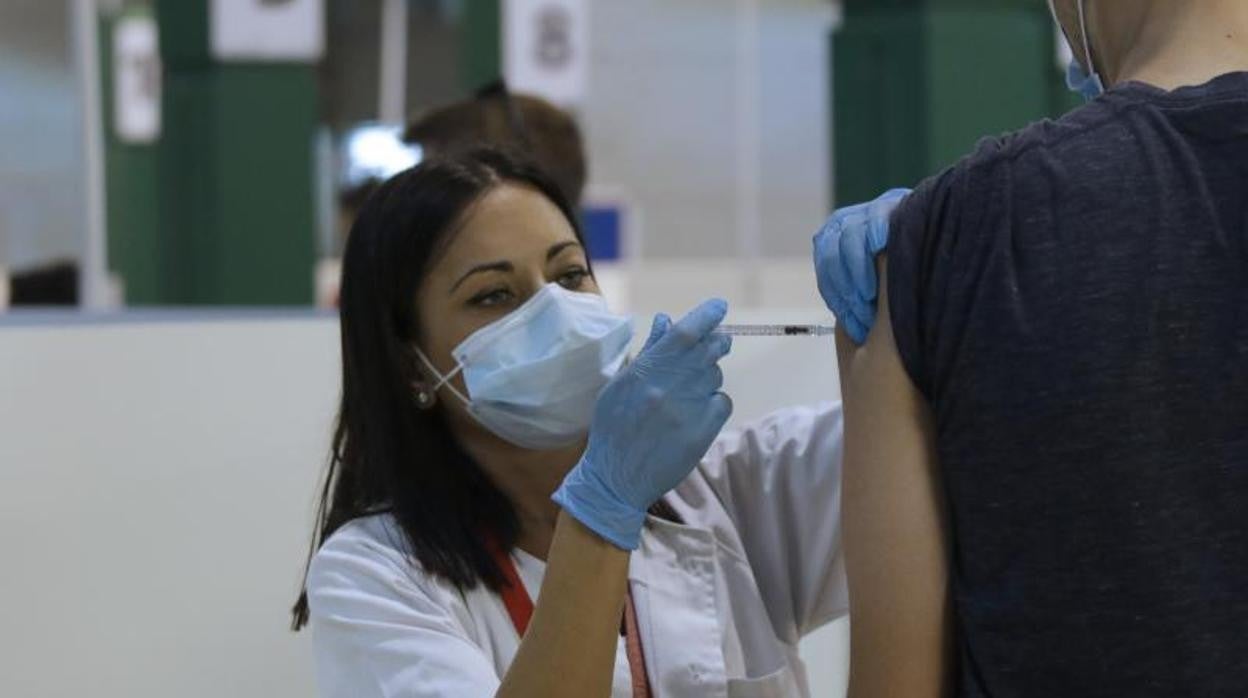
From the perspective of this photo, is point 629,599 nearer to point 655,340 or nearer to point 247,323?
point 655,340

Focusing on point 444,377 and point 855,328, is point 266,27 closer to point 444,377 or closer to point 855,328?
point 444,377

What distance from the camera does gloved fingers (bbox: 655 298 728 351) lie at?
1267mm

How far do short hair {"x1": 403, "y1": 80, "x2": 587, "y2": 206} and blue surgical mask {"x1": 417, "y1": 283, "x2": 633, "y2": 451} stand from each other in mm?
888

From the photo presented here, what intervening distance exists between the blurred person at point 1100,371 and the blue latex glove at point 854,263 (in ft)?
0.09

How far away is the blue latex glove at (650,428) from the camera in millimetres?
1274

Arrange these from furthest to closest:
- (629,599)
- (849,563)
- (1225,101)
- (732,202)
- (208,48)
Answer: (732,202), (208,48), (629,599), (849,563), (1225,101)

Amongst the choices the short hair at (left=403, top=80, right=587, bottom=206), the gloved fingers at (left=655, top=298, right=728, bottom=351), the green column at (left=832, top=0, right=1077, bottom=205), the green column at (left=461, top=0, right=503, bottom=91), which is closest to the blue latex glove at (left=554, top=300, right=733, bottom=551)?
the gloved fingers at (left=655, top=298, right=728, bottom=351)

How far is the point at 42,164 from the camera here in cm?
843

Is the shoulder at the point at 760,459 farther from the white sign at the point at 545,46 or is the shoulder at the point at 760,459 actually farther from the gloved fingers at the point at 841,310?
the white sign at the point at 545,46

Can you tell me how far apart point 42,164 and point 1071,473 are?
809cm

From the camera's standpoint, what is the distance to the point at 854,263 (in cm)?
106

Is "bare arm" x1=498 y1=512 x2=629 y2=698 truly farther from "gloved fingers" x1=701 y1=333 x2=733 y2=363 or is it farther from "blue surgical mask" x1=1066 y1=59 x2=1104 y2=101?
"blue surgical mask" x1=1066 y1=59 x2=1104 y2=101

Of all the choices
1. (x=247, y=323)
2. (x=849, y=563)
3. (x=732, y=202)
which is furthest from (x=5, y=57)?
(x=849, y=563)

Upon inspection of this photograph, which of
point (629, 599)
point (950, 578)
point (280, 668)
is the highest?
point (950, 578)
